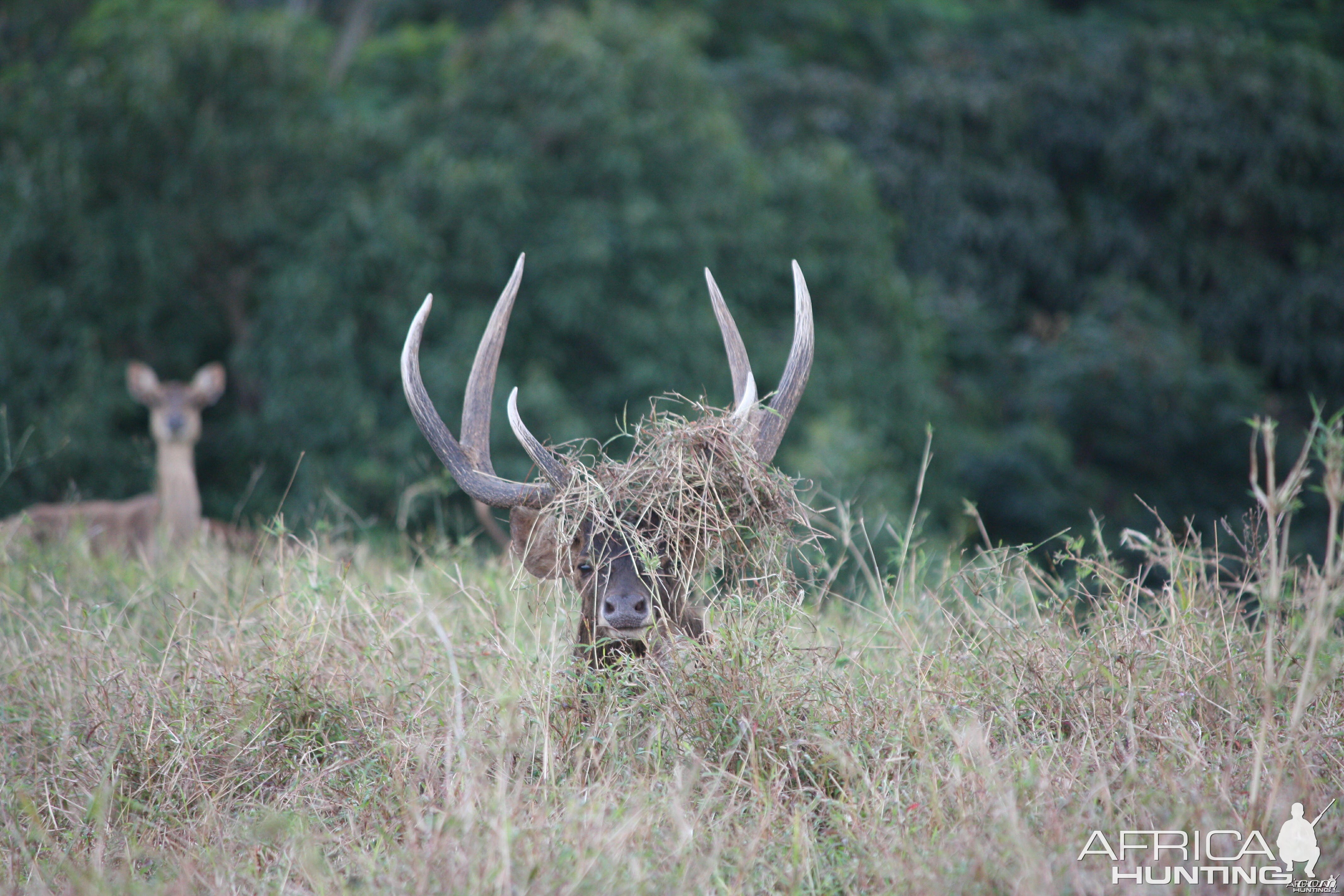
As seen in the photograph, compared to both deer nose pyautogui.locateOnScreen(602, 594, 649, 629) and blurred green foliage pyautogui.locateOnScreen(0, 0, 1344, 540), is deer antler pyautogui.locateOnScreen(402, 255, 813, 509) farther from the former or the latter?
blurred green foliage pyautogui.locateOnScreen(0, 0, 1344, 540)

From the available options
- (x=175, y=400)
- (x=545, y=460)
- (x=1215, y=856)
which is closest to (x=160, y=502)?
(x=175, y=400)

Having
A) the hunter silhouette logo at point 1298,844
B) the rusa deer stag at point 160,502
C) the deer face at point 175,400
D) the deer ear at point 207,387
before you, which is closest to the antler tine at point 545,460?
the hunter silhouette logo at point 1298,844

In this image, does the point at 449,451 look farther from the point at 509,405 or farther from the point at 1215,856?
the point at 1215,856

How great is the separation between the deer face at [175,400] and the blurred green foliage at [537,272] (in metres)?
0.93

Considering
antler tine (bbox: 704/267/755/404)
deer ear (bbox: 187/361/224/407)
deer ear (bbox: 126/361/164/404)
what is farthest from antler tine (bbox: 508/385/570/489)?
deer ear (bbox: 126/361/164/404)

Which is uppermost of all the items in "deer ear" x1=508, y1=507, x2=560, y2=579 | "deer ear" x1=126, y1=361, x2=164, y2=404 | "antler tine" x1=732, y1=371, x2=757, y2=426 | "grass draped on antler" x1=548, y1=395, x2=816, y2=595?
"antler tine" x1=732, y1=371, x2=757, y2=426

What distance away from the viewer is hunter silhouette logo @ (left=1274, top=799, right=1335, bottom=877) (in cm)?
257

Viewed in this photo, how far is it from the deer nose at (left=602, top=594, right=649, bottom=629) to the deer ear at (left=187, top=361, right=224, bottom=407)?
21.3 feet

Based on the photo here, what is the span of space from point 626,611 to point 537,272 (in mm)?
8250

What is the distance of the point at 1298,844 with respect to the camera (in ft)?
8.57

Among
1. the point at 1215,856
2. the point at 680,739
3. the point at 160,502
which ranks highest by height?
the point at 1215,856

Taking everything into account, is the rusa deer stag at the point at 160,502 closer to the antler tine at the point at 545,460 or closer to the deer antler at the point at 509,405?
the deer antler at the point at 509,405

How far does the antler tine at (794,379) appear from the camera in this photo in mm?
3922

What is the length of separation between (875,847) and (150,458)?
537 centimetres
